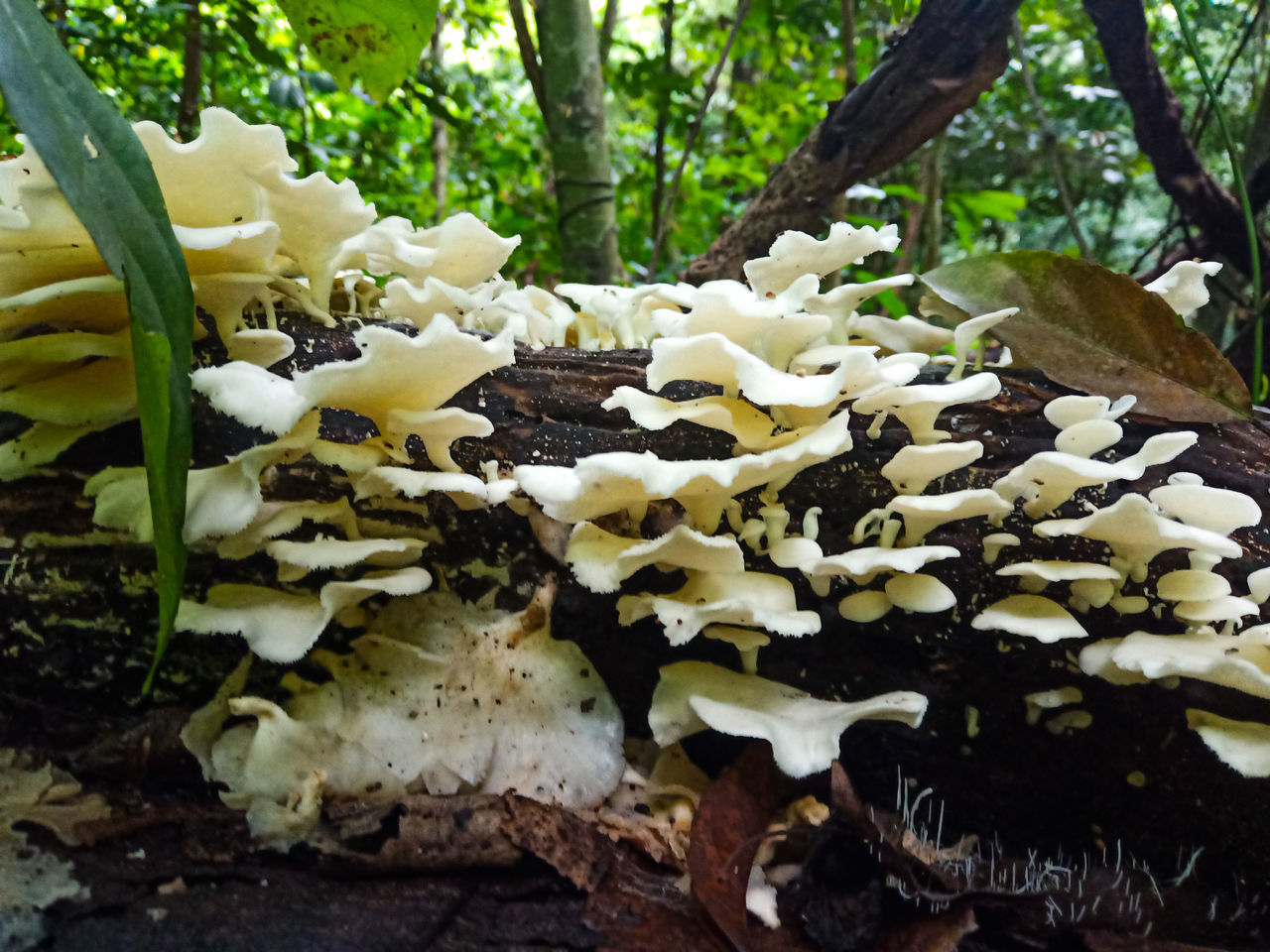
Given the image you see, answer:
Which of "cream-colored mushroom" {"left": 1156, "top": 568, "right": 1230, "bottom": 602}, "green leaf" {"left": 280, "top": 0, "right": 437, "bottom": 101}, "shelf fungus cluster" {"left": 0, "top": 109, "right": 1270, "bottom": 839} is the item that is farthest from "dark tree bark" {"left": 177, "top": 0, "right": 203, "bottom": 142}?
"cream-colored mushroom" {"left": 1156, "top": 568, "right": 1230, "bottom": 602}

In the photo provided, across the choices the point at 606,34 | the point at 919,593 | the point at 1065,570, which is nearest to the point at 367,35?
the point at 919,593

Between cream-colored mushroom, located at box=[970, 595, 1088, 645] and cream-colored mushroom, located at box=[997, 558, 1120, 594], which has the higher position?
cream-colored mushroom, located at box=[997, 558, 1120, 594]

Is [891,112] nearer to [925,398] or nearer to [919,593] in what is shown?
[925,398]

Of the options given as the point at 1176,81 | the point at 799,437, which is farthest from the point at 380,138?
the point at 1176,81

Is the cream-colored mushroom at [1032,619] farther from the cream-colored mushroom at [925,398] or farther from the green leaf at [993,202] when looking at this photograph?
the green leaf at [993,202]

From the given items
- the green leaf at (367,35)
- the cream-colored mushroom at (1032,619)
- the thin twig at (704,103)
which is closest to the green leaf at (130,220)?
the green leaf at (367,35)

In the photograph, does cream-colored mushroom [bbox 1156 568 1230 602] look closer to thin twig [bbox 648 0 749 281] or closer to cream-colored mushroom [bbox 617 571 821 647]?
cream-colored mushroom [bbox 617 571 821 647]

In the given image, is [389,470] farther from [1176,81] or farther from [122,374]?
[1176,81]
